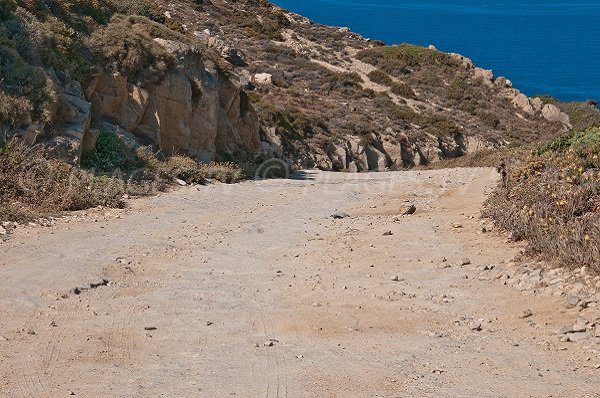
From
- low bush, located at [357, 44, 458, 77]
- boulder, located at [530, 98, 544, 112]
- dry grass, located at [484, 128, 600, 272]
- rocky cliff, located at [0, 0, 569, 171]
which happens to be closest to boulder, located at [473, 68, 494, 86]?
rocky cliff, located at [0, 0, 569, 171]

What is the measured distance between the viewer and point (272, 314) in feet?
27.0

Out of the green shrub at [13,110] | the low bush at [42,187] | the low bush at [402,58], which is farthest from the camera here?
the low bush at [402,58]

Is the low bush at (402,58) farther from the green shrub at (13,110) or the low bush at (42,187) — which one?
the low bush at (42,187)

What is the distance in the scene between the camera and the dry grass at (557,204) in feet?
29.2

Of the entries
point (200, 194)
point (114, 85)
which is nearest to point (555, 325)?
point (200, 194)

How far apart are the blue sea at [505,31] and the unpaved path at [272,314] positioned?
175ft

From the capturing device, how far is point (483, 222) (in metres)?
12.1

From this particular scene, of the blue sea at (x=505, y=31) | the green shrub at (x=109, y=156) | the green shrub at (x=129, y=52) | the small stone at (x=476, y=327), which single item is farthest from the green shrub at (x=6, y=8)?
the blue sea at (x=505, y=31)

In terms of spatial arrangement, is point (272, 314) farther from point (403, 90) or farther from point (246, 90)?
point (403, 90)

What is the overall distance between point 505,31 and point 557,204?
99563 mm

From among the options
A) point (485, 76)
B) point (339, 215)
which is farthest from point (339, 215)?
point (485, 76)

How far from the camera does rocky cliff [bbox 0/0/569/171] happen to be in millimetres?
16469

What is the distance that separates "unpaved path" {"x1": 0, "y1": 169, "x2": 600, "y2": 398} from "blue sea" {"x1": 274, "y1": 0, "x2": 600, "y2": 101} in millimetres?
53332

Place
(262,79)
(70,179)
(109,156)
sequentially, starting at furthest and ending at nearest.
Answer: (262,79) → (109,156) → (70,179)
